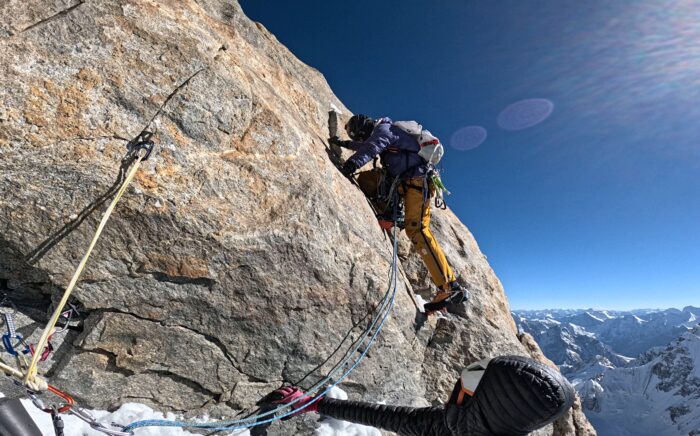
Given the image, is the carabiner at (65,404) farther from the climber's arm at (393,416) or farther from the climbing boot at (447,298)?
the climbing boot at (447,298)

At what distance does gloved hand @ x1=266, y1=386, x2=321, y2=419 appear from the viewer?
4586 mm

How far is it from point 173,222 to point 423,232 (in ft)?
14.6

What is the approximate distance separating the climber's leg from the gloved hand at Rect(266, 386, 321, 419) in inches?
127

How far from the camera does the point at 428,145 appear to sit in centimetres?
682

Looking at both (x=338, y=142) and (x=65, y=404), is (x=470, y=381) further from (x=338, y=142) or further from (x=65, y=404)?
→ (x=338, y=142)

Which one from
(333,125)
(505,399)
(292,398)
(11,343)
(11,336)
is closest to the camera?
(505,399)

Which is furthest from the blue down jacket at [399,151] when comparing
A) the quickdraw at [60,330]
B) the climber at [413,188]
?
the quickdraw at [60,330]

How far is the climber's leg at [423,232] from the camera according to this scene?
6.69 meters

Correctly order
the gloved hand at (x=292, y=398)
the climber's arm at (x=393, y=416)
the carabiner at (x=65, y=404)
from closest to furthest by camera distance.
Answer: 1. the carabiner at (x=65, y=404)
2. the climber's arm at (x=393, y=416)
3. the gloved hand at (x=292, y=398)

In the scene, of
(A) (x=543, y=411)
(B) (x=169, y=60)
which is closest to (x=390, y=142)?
(B) (x=169, y=60)

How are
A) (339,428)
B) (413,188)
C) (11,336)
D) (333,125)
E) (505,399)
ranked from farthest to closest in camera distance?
(333,125) < (413,188) < (339,428) < (11,336) < (505,399)

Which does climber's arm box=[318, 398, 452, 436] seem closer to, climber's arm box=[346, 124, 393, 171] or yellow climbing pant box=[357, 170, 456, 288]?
yellow climbing pant box=[357, 170, 456, 288]

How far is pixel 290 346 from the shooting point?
15.2 feet

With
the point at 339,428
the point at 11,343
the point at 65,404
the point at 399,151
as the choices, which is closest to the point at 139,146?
the point at 11,343
